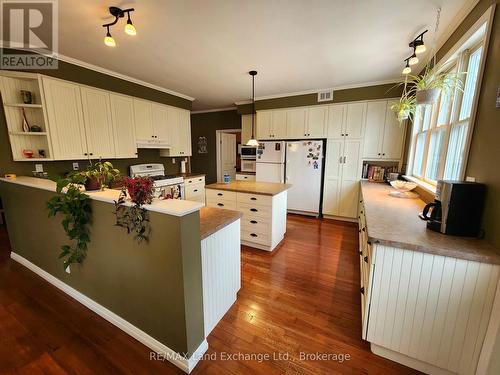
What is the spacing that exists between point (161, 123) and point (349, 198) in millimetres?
4196

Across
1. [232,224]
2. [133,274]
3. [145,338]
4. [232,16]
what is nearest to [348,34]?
[232,16]

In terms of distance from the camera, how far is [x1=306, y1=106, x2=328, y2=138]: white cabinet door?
4.20 m

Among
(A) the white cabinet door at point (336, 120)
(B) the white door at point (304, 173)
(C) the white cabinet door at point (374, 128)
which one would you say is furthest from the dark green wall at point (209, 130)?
(C) the white cabinet door at point (374, 128)

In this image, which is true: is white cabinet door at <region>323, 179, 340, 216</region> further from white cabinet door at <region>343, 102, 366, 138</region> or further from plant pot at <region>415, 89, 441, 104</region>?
plant pot at <region>415, 89, 441, 104</region>

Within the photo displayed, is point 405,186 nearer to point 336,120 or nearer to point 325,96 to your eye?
point 336,120

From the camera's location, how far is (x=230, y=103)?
528 cm

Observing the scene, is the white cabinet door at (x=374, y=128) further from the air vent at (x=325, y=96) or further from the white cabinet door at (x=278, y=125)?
the white cabinet door at (x=278, y=125)

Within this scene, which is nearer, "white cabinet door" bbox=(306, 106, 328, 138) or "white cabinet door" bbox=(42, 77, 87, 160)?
"white cabinet door" bbox=(42, 77, 87, 160)

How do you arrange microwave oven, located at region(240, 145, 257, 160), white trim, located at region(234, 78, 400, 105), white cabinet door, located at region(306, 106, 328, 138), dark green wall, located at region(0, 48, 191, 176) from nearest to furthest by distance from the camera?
dark green wall, located at region(0, 48, 191, 176) → white trim, located at region(234, 78, 400, 105) → white cabinet door, located at region(306, 106, 328, 138) → microwave oven, located at region(240, 145, 257, 160)

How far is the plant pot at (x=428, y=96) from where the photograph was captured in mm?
1703

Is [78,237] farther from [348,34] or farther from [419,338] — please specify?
[348,34]

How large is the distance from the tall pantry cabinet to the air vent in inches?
6.9

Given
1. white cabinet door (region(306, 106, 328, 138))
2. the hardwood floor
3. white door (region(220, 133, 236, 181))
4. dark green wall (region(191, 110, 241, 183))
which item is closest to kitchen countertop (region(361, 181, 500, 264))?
the hardwood floor

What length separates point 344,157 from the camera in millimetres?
4113
